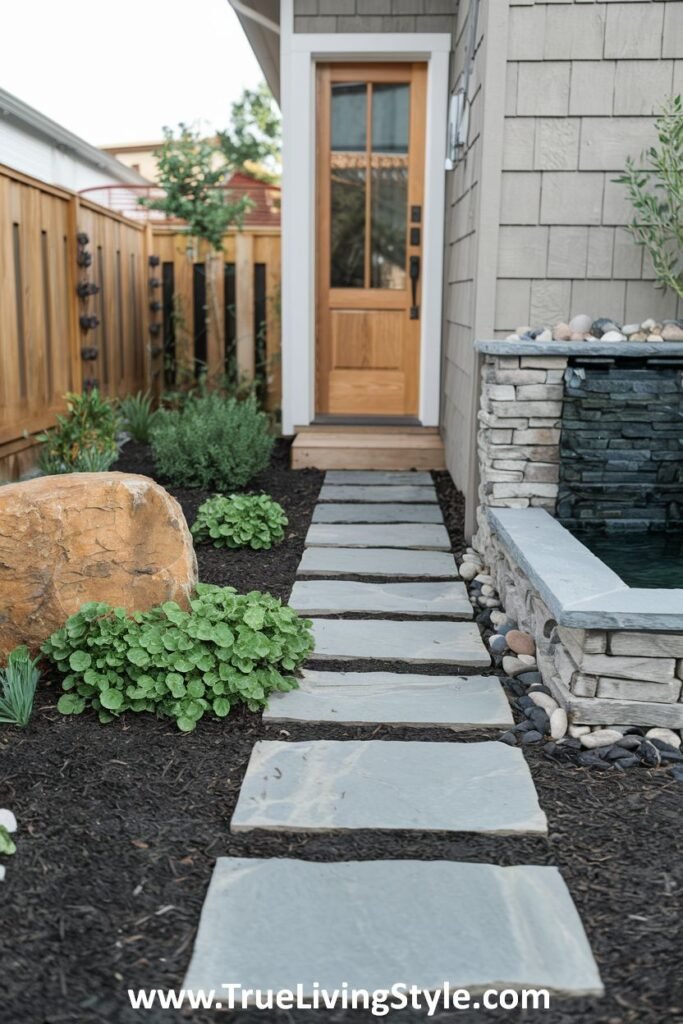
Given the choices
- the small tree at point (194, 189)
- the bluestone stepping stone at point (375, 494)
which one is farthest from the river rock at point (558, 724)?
the small tree at point (194, 189)

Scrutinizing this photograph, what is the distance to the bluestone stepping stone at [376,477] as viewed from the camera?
5363 millimetres

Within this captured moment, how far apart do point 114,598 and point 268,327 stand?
16.6ft

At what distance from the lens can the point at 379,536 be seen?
14.2 feet

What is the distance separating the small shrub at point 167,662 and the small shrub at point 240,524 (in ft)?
4.43

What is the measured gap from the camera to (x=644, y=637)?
7.92ft

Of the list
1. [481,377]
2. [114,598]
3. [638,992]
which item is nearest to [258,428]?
[481,377]

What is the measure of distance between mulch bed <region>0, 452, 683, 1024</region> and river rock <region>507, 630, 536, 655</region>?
57cm

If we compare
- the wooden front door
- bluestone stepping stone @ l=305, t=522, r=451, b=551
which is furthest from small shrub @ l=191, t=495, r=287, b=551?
the wooden front door

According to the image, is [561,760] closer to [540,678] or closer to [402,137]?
[540,678]

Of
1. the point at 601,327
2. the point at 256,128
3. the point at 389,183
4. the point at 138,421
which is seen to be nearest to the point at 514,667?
the point at 601,327

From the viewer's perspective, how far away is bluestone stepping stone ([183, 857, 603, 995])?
1566 millimetres

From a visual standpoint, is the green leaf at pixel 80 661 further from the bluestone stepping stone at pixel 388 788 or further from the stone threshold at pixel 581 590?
the stone threshold at pixel 581 590

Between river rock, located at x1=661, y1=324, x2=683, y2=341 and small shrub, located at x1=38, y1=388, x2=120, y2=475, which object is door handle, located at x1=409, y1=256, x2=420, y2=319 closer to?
small shrub, located at x1=38, y1=388, x2=120, y2=475

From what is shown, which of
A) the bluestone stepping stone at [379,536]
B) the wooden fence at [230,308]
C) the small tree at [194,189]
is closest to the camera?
the bluestone stepping stone at [379,536]
